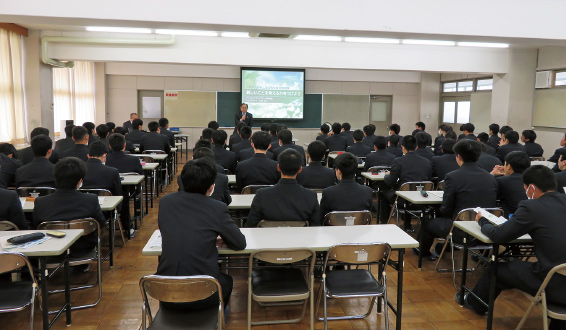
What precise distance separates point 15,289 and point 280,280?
63.5 inches

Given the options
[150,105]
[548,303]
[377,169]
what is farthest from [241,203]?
[150,105]

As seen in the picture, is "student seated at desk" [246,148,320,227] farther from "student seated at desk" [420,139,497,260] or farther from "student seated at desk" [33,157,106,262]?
"student seated at desk" [420,139,497,260]

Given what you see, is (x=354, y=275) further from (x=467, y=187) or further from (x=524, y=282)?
(x=467, y=187)

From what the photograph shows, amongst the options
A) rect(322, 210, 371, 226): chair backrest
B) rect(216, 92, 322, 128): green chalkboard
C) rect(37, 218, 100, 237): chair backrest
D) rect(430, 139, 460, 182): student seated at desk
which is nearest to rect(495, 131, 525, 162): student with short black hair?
rect(430, 139, 460, 182): student seated at desk

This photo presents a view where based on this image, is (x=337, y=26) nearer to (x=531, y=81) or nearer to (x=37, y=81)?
(x=37, y=81)

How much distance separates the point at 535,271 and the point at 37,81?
8737 mm

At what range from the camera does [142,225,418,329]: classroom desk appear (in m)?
2.52

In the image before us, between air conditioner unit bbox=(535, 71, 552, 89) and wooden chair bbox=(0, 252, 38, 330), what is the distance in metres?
10.2

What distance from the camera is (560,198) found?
2.51m

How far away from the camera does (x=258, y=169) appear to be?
14.8ft

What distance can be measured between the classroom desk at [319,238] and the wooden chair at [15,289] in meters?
0.65

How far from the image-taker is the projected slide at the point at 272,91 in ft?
39.0

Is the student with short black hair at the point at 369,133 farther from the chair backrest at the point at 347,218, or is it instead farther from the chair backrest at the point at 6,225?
the chair backrest at the point at 6,225

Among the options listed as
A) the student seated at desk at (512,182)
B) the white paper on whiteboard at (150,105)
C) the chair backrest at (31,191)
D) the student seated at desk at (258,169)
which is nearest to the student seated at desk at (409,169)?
the student seated at desk at (512,182)
